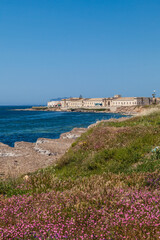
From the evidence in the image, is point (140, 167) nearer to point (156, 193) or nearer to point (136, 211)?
point (156, 193)

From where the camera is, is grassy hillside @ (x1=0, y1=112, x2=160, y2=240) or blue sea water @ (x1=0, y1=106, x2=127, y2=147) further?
blue sea water @ (x1=0, y1=106, x2=127, y2=147)

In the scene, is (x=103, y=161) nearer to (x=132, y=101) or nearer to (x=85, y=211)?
(x=85, y=211)

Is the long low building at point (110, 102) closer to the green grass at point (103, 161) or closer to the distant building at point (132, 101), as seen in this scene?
the distant building at point (132, 101)

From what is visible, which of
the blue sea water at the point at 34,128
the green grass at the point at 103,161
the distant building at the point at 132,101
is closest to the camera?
the green grass at the point at 103,161

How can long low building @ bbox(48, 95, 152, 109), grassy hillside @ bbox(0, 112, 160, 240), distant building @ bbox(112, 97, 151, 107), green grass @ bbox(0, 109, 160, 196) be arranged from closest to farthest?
1. grassy hillside @ bbox(0, 112, 160, 240)
2. green grass @ bbox(0, 109, 160, 196)
3. distant building @ bbox(112, 97, 151, 107)
4. long low building @ bbox(48, 95, 152, 109)

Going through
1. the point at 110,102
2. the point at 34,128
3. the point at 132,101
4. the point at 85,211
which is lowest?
the point at 34,128

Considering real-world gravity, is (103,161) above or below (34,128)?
above

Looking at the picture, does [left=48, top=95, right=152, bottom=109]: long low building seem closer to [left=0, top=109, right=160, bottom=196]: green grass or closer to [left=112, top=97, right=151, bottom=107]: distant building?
[left=112, top=97, right=151, bottom=107]: distant building

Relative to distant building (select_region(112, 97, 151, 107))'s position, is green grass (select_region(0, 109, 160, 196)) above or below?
below

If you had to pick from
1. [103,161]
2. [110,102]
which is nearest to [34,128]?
[103,161]

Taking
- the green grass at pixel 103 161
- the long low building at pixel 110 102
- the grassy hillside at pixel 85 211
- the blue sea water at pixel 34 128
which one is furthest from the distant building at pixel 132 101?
the grassy hillside at pixel 85 211

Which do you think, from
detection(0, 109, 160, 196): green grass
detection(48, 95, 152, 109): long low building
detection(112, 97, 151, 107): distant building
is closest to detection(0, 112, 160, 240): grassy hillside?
detection(0, 109, 160, 196): green grass

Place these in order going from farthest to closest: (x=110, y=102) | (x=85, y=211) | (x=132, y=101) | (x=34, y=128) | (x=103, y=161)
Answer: (x=110, y=102)
(x=132, y=101)
(x=34, y=128)
(x=103, y=161)
(x=85, y=211)

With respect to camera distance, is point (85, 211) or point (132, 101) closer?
point (85, 211)
